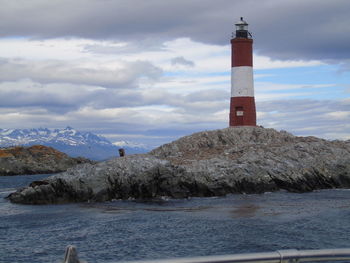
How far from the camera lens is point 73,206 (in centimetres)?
2309

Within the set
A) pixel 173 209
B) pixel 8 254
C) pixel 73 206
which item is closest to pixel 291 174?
pixel 173 209

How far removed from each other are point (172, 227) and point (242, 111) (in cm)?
2278

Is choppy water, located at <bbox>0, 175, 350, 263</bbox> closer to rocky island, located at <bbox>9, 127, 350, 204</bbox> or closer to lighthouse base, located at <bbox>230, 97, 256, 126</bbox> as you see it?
rocky island, located at <bbox>9, 127, 350, 204</bbox>

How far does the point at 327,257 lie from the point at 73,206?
1993 cm

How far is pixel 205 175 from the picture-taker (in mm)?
26672

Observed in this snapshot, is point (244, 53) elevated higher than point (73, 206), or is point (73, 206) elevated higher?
point (244, 53)

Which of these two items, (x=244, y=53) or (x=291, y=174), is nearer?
(x=291, y=174)

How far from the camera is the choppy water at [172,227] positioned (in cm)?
1391

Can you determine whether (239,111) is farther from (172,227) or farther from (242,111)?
(172,227)

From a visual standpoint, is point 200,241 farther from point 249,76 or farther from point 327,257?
point 249,76

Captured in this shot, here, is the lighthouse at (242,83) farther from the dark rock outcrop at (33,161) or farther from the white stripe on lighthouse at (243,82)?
the dark rock outcrop at (33,161)

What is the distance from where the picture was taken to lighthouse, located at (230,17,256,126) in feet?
126

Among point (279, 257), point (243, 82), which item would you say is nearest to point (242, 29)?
point (243, 82)

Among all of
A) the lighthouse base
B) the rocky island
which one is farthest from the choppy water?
the lighthouse base
